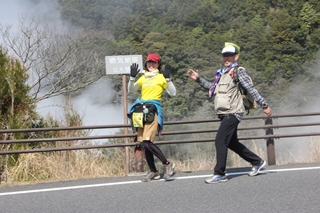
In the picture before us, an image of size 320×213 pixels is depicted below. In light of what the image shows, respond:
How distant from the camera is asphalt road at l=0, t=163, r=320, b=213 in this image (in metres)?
4.86

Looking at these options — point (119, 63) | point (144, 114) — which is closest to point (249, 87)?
point (144, 114)

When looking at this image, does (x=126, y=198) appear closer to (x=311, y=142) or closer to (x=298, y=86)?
(x=311, y=142)

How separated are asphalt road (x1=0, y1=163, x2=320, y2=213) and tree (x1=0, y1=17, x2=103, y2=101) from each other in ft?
45.7

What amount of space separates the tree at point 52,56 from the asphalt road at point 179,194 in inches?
548

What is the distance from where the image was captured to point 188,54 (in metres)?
36.3

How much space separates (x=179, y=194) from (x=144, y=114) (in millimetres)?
1235

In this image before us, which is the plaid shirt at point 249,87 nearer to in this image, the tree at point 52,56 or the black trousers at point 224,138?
the black trousers at point 224,138

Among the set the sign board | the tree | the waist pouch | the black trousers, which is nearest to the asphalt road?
the black trousers

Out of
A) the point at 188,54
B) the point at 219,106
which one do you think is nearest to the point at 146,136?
the point at 219,106

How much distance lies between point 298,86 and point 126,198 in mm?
34225

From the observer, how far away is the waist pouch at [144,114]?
243 inches

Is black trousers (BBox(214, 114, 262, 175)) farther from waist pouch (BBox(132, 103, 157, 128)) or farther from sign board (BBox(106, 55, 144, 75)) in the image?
sign board (BBox(106, 55, 144, 75))

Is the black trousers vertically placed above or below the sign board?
below

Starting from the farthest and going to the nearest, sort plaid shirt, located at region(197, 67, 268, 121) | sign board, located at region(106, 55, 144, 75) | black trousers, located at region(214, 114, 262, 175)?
sign board, located at region(106, 55, 144, 75)
black trousers, located at region(214, 114, 262, 175)
plaid shirt, located at region(197, 67, 268, 121)
